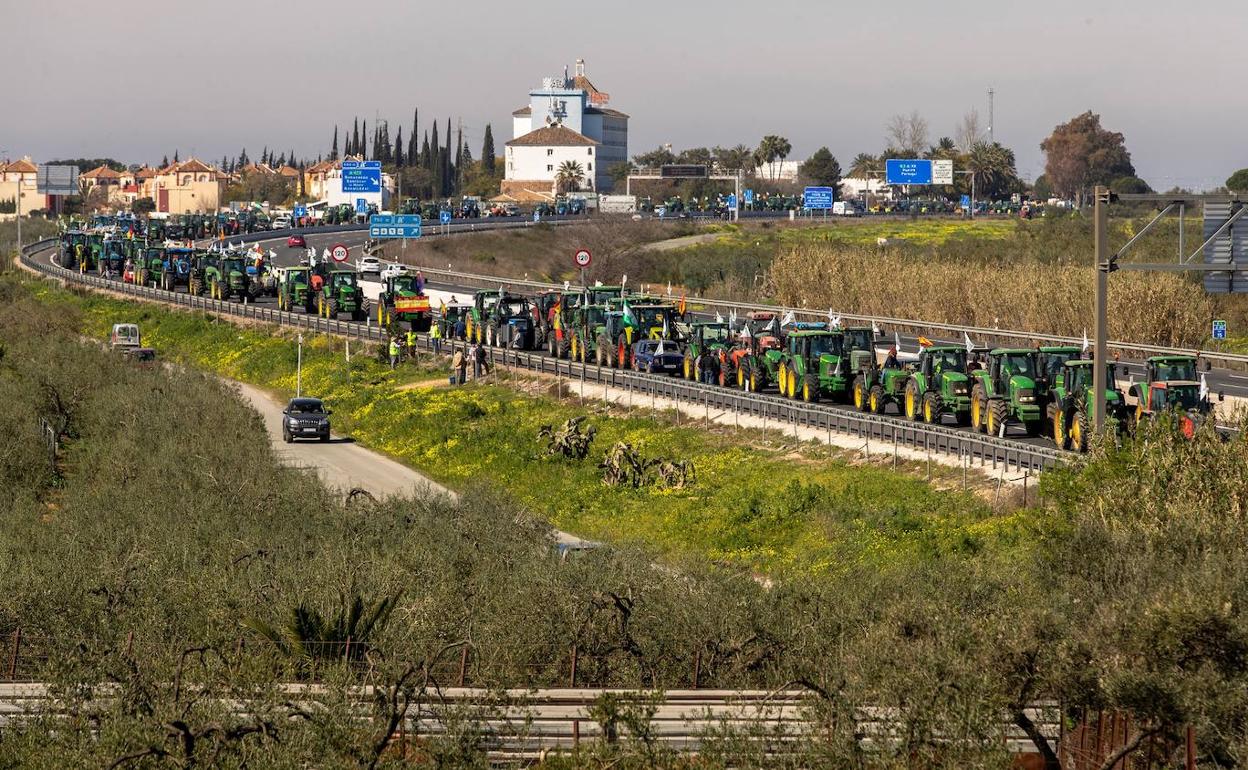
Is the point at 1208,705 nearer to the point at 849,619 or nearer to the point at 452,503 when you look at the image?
the point at 849,619

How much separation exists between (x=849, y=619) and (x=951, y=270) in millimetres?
54827

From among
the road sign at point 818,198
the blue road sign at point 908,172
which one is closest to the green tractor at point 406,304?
the road sign at point 818,198

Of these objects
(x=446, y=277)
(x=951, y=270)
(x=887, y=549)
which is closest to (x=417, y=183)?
(x=446, y=277)

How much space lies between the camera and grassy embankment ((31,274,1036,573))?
3344 centimetres

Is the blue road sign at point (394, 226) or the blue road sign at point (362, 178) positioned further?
the blue road sign at point (362, 178)

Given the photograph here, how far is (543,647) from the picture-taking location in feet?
77.0

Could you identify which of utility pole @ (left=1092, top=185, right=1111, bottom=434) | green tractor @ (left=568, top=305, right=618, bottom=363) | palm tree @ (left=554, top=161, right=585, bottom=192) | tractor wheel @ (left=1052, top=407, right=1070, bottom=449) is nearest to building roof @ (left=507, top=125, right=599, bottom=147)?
palm tree @ (left=554, top=161, right=585, bottom=192)

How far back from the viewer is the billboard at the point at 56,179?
563 ft

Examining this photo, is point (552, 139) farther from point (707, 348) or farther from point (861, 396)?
point (861, 396)

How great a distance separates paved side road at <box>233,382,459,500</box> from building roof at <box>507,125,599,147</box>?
442 feet

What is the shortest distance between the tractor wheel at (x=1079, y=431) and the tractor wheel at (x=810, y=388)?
1004 cm

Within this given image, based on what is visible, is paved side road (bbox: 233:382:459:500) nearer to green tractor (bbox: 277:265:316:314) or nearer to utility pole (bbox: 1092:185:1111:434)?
utility pole (bbox: 1092:185:1111:434)

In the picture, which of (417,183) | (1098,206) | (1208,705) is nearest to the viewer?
(1208,705)

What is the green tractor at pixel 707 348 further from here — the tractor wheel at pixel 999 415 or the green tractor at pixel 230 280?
the green tractor at pixel 230 280
